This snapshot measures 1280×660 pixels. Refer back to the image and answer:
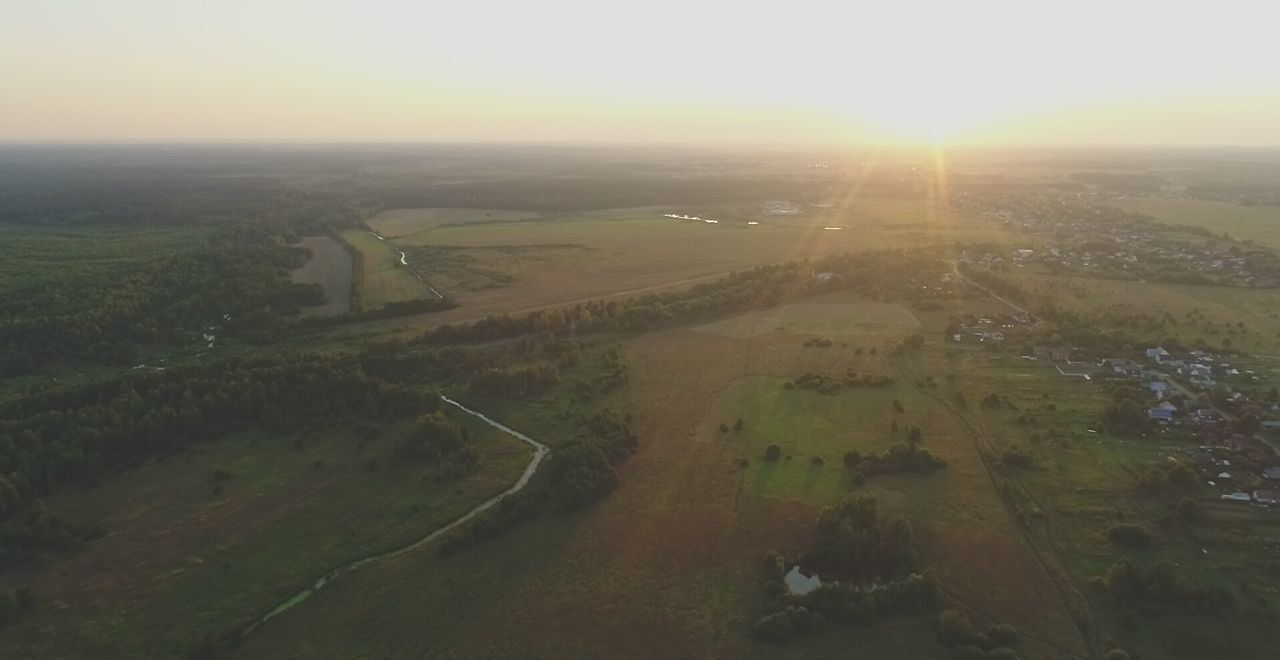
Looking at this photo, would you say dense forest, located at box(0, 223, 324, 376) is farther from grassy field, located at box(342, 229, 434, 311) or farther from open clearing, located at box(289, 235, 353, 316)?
grassy field, located at box(342, 229, 434, 311)

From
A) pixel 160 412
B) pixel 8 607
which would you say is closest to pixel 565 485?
pixel 8 607

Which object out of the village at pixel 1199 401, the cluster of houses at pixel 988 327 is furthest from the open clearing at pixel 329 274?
the village at pixel 1199 401

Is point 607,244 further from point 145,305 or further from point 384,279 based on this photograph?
point 145,305

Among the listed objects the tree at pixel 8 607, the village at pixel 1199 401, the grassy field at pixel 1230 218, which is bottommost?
the tree at pixel 8 607

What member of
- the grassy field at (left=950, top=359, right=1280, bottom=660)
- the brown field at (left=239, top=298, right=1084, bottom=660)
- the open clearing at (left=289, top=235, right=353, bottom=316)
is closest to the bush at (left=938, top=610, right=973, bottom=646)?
the brown field at (left=239, top=298, right=1084, bottom=660)

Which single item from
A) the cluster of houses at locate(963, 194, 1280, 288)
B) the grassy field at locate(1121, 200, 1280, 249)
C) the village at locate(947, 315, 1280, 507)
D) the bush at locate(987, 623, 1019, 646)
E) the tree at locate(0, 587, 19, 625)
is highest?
the grassy field at locate(1121, 200, 1280, 249)

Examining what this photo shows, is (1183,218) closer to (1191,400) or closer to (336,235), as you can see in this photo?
(1191,400)

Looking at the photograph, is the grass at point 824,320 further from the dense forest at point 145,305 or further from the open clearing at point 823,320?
the dense forest at point 145,305
